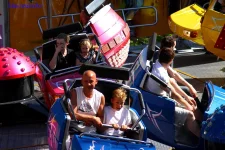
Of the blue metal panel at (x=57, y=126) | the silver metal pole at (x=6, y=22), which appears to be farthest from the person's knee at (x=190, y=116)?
the silver metal pole at (x=6, y=22)

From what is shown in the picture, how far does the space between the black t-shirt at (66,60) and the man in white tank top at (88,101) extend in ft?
6.31

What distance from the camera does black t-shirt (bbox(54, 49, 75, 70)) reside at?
26.8 ft

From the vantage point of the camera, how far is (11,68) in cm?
750

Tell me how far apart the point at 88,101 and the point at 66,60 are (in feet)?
6.99

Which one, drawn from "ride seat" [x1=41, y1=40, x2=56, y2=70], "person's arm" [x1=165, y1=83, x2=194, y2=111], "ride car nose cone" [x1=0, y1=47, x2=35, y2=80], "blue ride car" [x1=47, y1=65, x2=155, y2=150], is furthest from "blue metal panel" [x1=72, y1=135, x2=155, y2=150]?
"ride seat" [x1=41, y1=40, x2=56, y2=70]

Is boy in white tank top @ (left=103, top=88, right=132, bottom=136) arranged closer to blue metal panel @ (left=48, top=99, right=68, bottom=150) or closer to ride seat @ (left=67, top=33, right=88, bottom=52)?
blue metal panel @ (left=48, top=99, right=68, bottom=150)

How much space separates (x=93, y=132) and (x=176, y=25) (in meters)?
5.82

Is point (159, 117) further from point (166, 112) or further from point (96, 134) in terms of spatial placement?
point (96, 134)

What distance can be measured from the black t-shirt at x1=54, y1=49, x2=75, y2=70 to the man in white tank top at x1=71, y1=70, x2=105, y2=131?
1924mm

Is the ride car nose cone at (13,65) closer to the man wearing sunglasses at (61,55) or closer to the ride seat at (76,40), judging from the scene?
the man wearing sunglasses at (61,55)

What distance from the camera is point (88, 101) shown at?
6.20m

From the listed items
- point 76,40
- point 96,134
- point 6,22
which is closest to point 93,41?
point 76,40

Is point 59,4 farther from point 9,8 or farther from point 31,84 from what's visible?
point 31,84

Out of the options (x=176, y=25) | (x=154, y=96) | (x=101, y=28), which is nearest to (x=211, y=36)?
(x=176, y=25)
